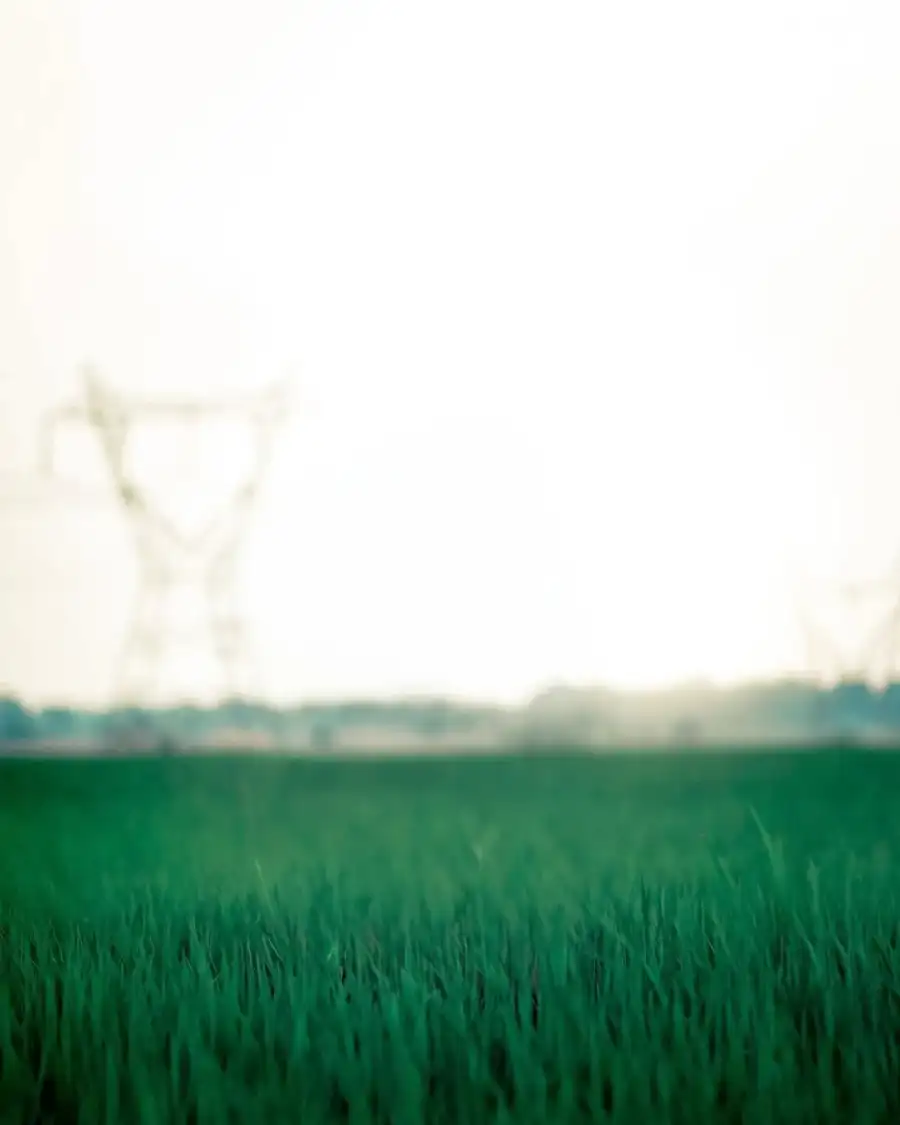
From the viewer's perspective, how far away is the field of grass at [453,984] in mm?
2875

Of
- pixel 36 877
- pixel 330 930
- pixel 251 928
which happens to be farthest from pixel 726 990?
pixel 36 877

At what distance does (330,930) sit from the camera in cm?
414

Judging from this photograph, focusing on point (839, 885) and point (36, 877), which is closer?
point (839, 885)

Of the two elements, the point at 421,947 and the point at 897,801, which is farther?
the point at 897,801

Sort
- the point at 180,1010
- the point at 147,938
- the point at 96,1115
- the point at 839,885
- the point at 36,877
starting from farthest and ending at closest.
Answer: the point at 36,877, the point at 839,885, the point at 147,938, the point at 180,1010, the point at 96,1115

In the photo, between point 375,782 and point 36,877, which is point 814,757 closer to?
point 375,782

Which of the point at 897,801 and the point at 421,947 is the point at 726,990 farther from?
the point at 897,801

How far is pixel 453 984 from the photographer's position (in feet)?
11.6

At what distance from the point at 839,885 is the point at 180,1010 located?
2.66 meters

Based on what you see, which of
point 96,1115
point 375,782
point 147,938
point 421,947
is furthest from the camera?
point 375,782

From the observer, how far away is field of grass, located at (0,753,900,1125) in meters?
2.88

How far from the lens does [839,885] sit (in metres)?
5.03

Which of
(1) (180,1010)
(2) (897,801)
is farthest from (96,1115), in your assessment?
(2) (897,801)

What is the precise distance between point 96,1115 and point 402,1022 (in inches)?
29.4
